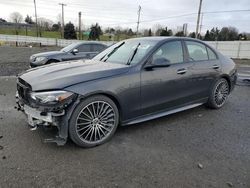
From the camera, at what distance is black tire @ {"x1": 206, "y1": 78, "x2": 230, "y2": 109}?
494 centimetres

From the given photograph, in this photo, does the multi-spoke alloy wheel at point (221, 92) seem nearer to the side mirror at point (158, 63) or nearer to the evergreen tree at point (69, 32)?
the side mirror at point (158, 63)

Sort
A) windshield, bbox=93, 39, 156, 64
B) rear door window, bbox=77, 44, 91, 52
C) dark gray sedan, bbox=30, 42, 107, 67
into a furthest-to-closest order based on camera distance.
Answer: rear door window, bbox=77, 44, 91, 52, dark gray sedan, bbox=30, 42, 107, 67, windshield, bbox=93, 39, 156, 64

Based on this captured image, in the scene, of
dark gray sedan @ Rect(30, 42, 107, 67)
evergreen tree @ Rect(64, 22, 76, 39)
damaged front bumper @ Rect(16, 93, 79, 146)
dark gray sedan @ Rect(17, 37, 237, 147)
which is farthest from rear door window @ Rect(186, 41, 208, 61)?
evergreen tree @ Rect(64, 22, 76, 39)

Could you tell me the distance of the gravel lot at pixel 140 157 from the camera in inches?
100

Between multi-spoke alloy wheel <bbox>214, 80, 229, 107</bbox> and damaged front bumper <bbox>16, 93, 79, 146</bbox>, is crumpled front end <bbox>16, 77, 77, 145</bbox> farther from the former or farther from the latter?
multi-spoke alloy wheel <bbox>214, 80, 229, 107</bbox>

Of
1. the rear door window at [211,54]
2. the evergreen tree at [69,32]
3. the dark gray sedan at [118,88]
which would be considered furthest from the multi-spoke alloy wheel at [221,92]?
the evergreen tree at [69,32]

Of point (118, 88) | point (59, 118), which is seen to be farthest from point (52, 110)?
point (118, 88)

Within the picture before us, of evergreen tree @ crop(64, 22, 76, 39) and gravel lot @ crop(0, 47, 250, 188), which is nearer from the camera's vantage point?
gravel lot @ crop(0, 47, 250, 188)

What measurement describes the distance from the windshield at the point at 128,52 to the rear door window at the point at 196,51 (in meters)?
0.89

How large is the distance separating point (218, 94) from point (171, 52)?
5.66ft

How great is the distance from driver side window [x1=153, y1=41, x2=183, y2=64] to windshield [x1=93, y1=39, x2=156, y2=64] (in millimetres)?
171

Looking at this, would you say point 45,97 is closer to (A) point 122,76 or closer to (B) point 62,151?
(B) point 62,151

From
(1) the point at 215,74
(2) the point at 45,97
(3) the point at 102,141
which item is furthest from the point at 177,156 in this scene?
(1) the point at 215,74

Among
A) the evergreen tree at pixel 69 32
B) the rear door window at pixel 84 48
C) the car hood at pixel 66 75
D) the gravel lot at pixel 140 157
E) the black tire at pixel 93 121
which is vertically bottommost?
the gravel lot at pixel 140 157
